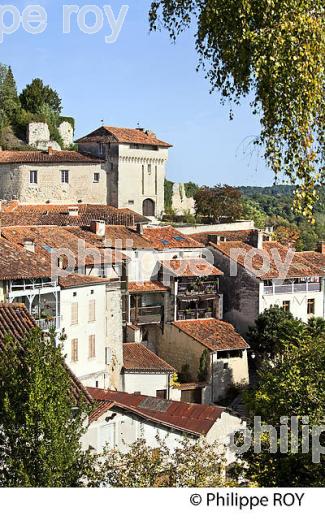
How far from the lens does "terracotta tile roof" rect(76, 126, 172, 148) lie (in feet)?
160

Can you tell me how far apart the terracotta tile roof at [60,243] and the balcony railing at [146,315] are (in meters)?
2.75

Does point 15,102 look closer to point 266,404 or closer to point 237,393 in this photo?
point 237,393

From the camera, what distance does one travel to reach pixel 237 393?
102 feet

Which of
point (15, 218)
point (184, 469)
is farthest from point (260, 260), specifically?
point (184, 469)

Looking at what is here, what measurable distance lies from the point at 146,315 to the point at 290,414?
2178 centimetres

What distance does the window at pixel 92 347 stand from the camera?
2607 centimetres

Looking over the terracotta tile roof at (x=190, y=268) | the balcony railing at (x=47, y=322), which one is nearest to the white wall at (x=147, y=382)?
the terracotta tile roof at (x=190, y=268)

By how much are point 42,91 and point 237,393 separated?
36.9 meters

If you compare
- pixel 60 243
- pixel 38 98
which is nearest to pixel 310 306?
pixel 60 243

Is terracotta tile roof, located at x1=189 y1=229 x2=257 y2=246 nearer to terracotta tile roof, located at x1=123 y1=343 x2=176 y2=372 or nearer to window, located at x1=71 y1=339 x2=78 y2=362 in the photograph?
terracotta tile roof, located at x1=123 y1=343 x2=176 y2=372

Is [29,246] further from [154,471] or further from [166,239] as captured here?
[154,471]

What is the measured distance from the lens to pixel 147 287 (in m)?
32.3

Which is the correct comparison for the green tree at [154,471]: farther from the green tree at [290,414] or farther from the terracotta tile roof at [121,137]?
the terracotta tile roof at [121,137]

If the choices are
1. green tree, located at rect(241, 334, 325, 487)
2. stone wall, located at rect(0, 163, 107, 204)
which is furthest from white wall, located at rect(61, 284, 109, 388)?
stone wall, located at rect(0, 163, 107, 204)
